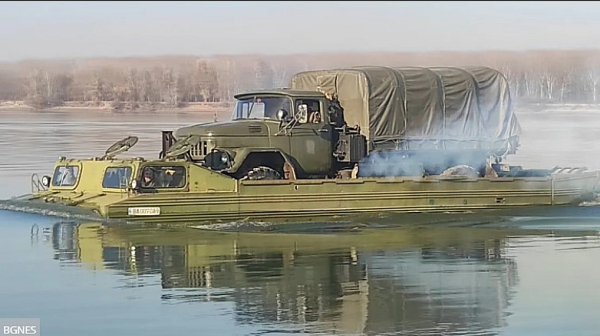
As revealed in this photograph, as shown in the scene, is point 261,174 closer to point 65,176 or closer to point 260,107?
point 260,107

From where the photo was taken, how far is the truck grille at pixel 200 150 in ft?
Answer: 67.5

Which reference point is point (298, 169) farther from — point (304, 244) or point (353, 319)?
point (353, 319)

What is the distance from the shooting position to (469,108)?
2281 cm

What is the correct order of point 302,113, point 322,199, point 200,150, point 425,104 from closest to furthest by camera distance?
point 322,199
point 200,150
point 302,113
point 425,104

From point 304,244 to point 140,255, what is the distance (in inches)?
102

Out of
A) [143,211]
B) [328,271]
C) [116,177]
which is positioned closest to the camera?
[328,271]

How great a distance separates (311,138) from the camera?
21.0 m

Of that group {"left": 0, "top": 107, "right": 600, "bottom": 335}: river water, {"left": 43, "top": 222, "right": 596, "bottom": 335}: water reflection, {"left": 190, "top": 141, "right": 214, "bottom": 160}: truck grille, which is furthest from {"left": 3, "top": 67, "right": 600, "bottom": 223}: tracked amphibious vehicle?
{"left": 43, "top": 222, "right": 596, "bottom": 335}: water reflection

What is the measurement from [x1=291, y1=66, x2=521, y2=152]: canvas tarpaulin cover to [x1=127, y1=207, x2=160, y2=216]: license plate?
4.38m

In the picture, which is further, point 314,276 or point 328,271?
point 328,271

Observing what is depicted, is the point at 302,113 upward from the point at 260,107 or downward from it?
downward

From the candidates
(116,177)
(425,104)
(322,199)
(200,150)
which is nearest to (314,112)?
(322,199)

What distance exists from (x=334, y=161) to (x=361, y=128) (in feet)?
2.51

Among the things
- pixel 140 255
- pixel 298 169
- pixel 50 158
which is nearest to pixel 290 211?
pixel 298 169
